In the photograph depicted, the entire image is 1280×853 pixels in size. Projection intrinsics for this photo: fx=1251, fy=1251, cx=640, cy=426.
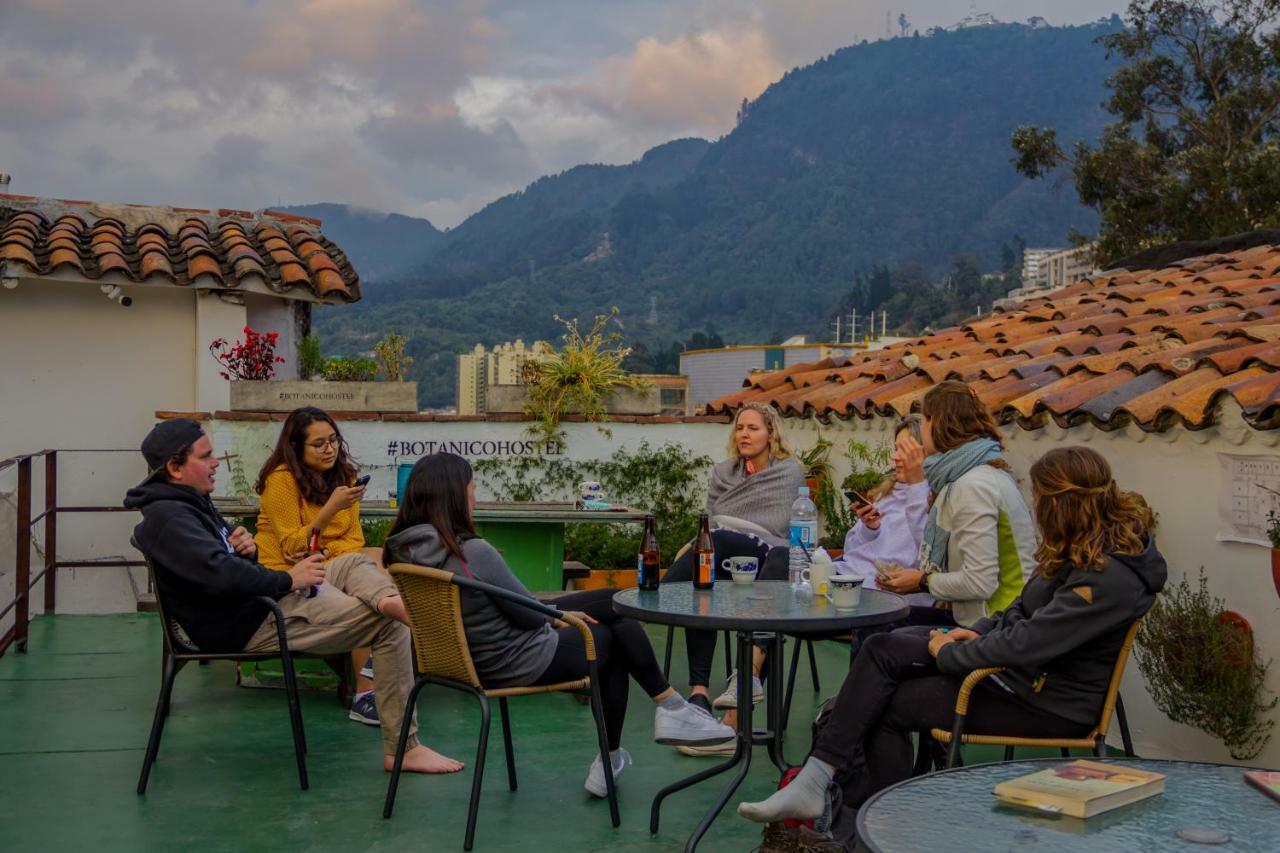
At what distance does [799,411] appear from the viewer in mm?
9172

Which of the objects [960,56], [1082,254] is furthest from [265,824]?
[960,56]

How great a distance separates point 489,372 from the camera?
40.6ft

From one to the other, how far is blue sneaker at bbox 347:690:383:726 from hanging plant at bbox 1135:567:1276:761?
129 inches

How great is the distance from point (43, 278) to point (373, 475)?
2.86 meters

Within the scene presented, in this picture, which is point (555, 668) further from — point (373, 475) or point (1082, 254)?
point (1082, 254)

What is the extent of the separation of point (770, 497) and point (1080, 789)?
370cm

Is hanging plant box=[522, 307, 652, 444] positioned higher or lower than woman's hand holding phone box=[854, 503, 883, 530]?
higher

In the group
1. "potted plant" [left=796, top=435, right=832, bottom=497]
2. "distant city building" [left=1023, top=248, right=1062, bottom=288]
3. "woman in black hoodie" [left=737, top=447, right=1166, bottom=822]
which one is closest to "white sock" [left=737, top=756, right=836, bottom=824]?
"woman in black hoodie" [left=737, top=447, right=1166, bottom=822]

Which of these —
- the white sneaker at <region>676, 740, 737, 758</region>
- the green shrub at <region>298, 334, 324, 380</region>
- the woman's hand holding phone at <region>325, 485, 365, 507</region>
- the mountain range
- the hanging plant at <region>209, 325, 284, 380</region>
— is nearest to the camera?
the white sneaker at <region>676, 740, 737, 758</region>

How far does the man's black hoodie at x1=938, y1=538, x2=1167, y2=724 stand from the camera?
11.4ft

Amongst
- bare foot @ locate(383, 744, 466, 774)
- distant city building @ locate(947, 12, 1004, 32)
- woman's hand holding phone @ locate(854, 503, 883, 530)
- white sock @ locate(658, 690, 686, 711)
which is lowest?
bare foot @ locate(383, 744, 466, 774)

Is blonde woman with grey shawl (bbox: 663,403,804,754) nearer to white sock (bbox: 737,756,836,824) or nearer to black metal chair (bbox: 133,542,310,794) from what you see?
black metal chair (bbox: 133,542,310,794)

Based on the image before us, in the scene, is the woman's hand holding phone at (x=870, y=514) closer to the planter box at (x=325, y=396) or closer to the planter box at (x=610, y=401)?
the planter box at (x=610, y=401)

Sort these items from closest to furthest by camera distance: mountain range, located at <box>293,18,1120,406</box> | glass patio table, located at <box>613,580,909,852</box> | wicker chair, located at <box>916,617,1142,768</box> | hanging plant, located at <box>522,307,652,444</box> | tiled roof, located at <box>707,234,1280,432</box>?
1. wicker chair, located at <box>916,617,1142,768</box>
2. glass patio table, located at <box>613,580,909,852</box>
3. tiled roof, located at <box>707,234,1280,432</box>
4. hanging plant, located at <box>522,307,652,444</box>
5. mountain range, located at <box>293,18,1120,406</box>
